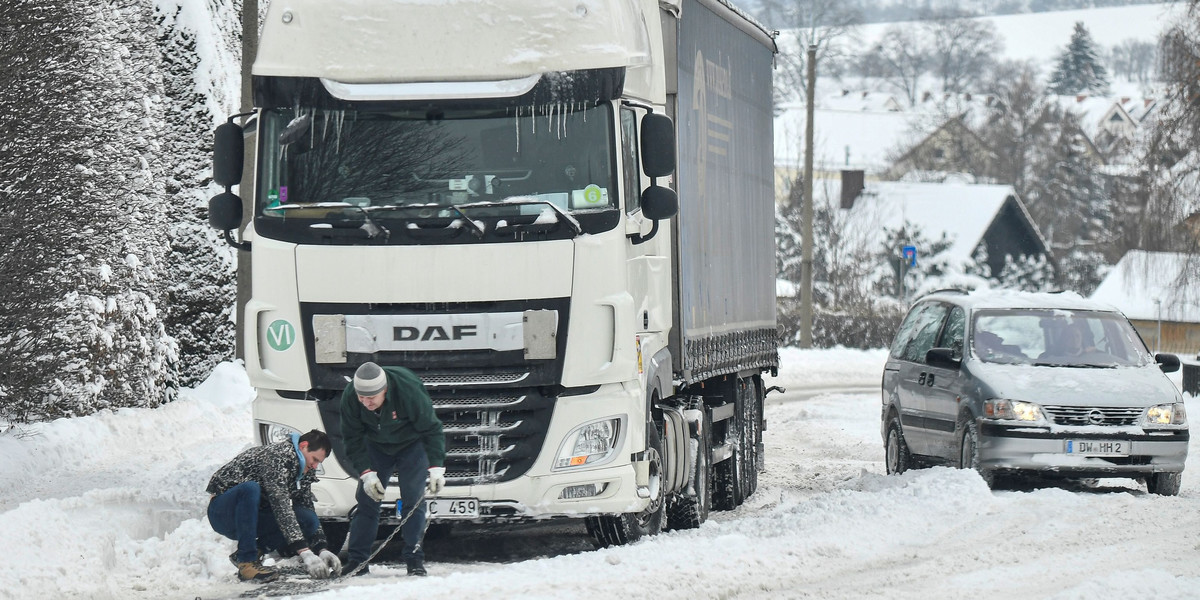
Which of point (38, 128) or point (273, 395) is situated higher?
point (38, 128)

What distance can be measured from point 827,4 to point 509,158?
8349cm

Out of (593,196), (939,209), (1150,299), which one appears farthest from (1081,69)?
(593,196)

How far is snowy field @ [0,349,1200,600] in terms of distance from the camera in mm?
8578

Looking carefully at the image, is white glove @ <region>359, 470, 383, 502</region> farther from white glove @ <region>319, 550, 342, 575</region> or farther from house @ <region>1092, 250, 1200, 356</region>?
house @ <region>1092, 250, 1200, 356</region>

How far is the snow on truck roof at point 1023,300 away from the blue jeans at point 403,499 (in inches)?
285

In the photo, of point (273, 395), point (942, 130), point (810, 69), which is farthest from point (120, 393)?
point (942, 130)

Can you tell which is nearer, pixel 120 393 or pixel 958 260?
pixel 120 393

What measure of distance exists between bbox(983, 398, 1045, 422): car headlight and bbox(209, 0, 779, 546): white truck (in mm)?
4472

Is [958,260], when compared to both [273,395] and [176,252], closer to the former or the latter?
[176,252]

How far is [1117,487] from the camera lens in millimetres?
15453

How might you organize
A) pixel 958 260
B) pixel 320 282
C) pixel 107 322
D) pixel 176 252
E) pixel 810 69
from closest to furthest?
pixel 320 282, pixel 107 322, pixel 176 252, pixel 810 69, pixel 958 260

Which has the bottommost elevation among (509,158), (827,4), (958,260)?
(958,260)

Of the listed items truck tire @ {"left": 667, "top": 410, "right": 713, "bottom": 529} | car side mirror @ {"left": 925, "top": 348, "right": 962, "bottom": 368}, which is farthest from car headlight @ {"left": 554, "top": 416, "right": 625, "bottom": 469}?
car side mirror @ {"left": 925, "top": 348, "right": 962, "bottom": 368}

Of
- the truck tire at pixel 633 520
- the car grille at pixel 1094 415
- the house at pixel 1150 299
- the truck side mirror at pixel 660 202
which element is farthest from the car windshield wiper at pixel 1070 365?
the house at pixel 1150 299
